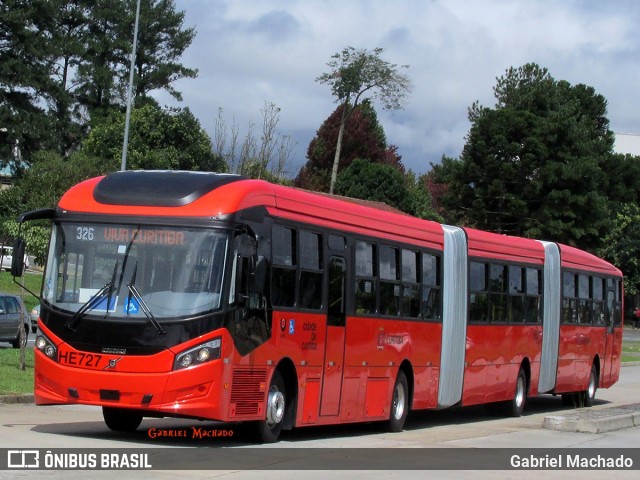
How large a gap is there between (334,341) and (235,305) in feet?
8.69

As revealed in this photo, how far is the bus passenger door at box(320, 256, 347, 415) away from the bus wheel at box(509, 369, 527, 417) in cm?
757

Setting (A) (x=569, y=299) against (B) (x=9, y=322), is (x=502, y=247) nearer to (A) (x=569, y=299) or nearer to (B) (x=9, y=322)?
(A) (x=569, y=299)

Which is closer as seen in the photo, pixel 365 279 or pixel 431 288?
pixel 365 279

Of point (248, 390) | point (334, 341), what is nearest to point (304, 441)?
point (334, 341)

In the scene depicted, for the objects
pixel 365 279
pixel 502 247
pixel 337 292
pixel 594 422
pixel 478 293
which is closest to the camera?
pixel 337 292

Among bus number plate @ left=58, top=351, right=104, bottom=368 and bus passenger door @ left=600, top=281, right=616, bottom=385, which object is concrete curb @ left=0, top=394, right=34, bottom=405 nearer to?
bus number plate @ left=58, top=351, right=104, bottom=368

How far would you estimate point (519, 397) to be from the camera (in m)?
22.3

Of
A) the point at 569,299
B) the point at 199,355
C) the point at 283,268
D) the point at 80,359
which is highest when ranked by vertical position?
the point at 569,299

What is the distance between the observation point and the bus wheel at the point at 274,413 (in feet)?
44.5

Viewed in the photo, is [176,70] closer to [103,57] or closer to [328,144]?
[103,57]

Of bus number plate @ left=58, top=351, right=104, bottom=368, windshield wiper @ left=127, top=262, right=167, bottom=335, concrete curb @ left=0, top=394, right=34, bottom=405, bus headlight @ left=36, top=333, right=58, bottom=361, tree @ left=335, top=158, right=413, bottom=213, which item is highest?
tree @ left=335, top=158, right=413, bottom=213

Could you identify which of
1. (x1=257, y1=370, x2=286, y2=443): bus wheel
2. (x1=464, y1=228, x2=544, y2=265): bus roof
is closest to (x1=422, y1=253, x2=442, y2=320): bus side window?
(x1=464, y1=228, x2=544, y2=265): bus roof

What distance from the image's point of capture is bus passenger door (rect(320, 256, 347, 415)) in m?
14.9

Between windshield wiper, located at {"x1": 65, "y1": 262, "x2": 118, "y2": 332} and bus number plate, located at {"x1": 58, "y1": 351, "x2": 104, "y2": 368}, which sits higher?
windshield wiper, located at {"x1": 65, "y1": 262, "x2": 118, "y2": 332}
